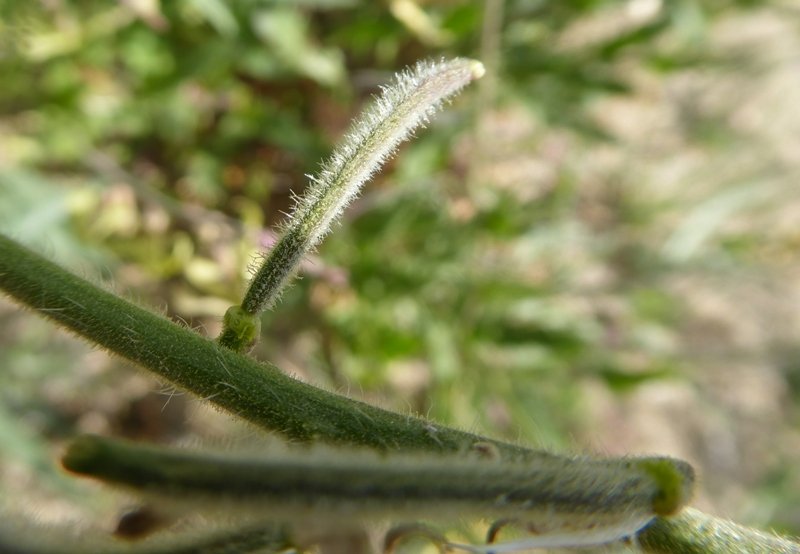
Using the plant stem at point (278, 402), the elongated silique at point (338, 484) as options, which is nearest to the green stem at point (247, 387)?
the plant stem at point (278, 402)

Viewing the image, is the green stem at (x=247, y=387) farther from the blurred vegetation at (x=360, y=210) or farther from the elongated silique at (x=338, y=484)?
the blurred vegetation at (x=360, y=210)

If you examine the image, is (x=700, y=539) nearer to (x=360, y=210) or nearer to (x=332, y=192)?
(x=332, y=192)

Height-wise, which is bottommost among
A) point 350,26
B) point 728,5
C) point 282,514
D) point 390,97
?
point 282,514

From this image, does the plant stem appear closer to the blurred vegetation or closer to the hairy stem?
the hairy stem

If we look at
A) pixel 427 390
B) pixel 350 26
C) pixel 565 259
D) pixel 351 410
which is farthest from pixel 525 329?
pixel 351 410

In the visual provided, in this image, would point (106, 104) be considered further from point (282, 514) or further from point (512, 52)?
point (282, 514)

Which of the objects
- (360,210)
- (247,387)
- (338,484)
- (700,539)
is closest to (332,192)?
(247,387)

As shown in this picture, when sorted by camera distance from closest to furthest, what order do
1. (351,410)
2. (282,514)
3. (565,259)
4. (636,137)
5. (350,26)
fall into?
1. (282,514)
2. (351,410)
3. (350,26)
4. (565,259)
5. (636,137)
